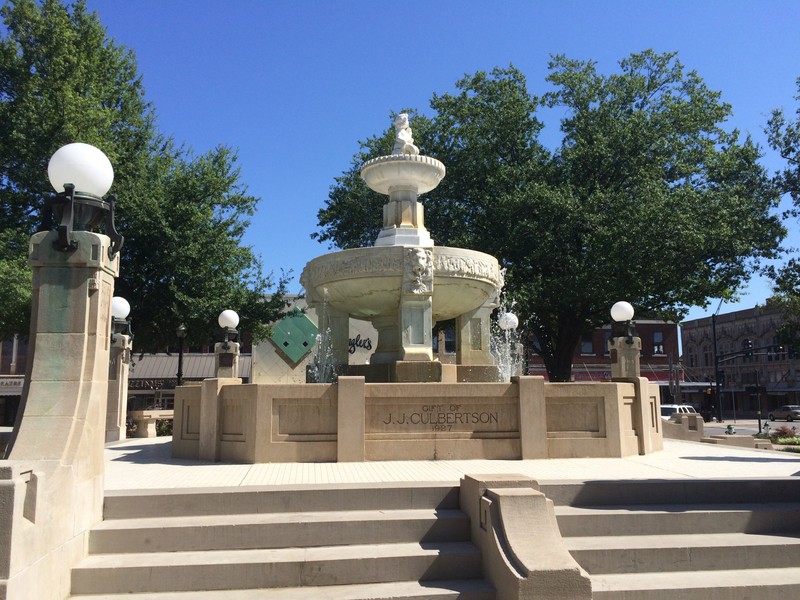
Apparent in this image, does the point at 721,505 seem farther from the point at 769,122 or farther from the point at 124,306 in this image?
the point at 769,122

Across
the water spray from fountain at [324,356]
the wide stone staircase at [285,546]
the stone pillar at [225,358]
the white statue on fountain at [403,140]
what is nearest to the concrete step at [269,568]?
the wide stone staircase at [285,546]

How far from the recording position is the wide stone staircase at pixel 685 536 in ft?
19.2

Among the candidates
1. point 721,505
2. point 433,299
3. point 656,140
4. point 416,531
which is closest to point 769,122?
point 656,140

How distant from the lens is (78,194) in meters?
6.48

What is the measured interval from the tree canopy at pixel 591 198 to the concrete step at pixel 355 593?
861 inches

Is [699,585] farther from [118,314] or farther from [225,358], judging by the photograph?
[118,314]

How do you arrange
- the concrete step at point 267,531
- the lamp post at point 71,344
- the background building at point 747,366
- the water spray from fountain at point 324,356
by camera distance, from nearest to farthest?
the lamp post at point 71,344, the concrete step at point 267,531, the water spray from fountain at point 324,356, the background building at point 747,366

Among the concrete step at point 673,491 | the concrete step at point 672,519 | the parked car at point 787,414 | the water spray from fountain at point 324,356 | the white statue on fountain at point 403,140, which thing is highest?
the white statue on fountain at point 403,140

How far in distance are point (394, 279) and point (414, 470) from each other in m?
4.50

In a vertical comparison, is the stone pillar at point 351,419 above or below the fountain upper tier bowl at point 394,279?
below

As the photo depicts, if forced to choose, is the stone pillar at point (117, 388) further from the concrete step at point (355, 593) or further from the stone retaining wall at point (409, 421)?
the concrete step at point (355, 593)

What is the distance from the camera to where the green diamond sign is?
5019cm

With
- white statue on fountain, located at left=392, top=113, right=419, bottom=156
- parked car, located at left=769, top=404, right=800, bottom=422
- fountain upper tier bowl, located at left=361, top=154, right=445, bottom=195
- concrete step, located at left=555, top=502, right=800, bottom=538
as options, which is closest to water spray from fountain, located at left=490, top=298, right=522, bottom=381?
fountain upper tier bowl, located at left=361, top=154, right=445, bottom=195

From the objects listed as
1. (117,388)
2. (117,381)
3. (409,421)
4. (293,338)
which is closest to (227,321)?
(117,381)
